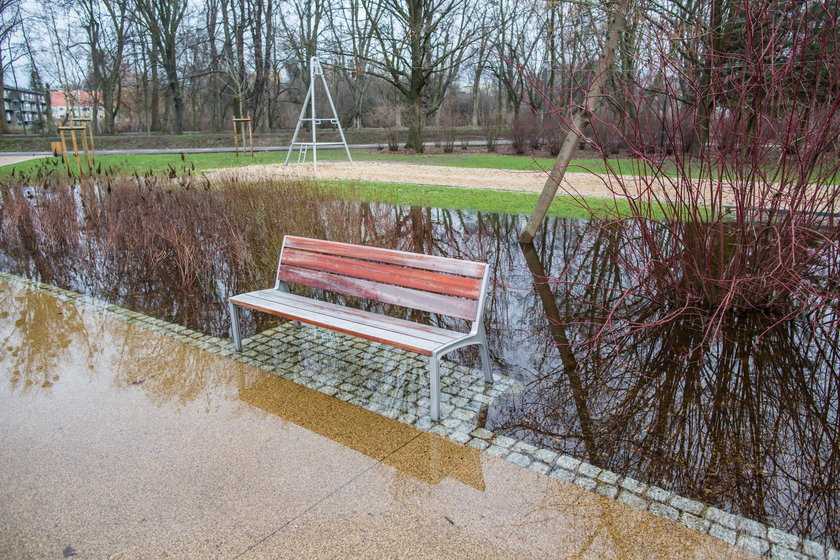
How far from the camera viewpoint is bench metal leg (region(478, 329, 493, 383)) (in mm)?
3660

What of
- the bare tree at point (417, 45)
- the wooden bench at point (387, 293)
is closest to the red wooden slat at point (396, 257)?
the wooden bench at point (387, 293)

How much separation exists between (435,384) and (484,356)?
0.54 meters

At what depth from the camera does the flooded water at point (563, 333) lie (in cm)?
295

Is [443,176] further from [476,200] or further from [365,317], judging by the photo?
[365,317]

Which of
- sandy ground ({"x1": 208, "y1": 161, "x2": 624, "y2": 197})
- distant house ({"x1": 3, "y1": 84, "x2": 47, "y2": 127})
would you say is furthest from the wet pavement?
distant house ({"x1": 3, "y1": 84, "x2": 47, "y2": 127})

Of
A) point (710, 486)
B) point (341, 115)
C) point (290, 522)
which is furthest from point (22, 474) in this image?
point (341, 115)

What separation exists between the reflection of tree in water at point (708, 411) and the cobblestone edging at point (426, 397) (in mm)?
Answer: 116

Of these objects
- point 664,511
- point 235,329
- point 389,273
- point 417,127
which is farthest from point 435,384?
point 417,127

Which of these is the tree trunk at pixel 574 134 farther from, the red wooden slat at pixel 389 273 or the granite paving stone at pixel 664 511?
the granite paving stone at pixel 664 511

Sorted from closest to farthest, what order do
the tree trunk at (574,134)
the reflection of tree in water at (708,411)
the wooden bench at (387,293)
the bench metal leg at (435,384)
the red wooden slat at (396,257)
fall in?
1. the reflection of tree in water at (708,411)
2. the bench metal leg at (435,384)
3. the wooden bench at (387,293)
4. the red wooden slat at (396,257)
5. the tree trunk at (574,134)

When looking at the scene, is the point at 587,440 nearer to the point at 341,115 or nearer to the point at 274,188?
the point at 274,188

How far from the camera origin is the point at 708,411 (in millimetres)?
3494

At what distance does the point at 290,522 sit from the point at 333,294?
3.55m

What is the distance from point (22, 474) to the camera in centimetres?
296
